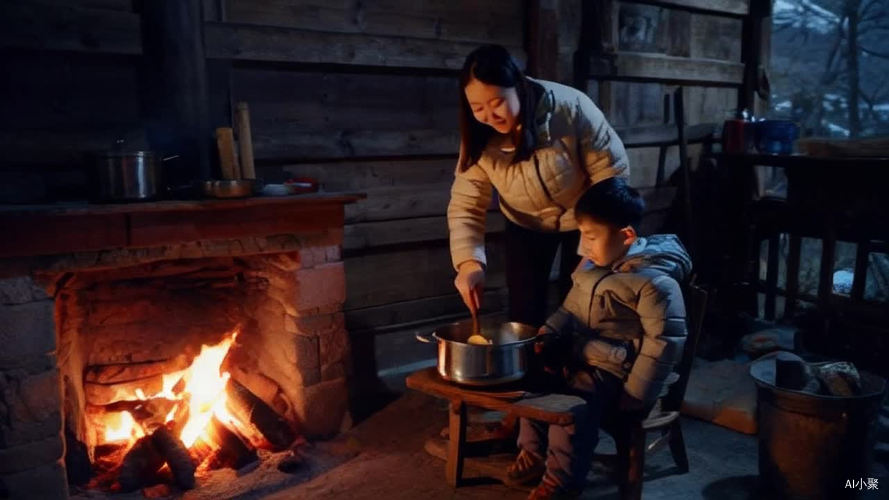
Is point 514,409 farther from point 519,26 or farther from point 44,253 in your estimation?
point 519,26

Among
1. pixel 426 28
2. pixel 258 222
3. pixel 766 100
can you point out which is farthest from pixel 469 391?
pixel 766 100

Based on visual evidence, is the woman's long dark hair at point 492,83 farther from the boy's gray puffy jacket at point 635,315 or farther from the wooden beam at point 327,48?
the wooden beam at point 327,48

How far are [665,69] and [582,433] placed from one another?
4187mm

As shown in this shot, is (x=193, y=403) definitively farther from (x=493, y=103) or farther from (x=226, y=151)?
(x=493, y=103)

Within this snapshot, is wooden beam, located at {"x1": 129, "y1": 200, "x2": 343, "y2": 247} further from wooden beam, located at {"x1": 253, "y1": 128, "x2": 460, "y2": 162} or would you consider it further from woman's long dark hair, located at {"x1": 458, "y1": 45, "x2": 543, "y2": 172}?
woman's long dark hair, located at {"x1": 458, "y1": 45, "x2": 543, "y2": 172}

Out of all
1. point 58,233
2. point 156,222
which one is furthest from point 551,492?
point 58,233

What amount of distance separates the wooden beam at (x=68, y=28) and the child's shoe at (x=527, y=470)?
3.00 m

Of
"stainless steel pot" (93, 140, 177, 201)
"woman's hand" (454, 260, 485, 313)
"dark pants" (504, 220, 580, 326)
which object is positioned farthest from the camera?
"dark pants" (504, 220, 580, 326)

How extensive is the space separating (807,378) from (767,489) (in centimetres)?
64

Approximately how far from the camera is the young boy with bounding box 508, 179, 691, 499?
3143 millimetres

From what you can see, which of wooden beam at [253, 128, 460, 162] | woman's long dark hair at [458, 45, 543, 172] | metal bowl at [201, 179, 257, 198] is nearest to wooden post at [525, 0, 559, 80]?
wooden beam at [253, 128, 460, 162]

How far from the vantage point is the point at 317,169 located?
4.57 m

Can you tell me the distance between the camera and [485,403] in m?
3.19

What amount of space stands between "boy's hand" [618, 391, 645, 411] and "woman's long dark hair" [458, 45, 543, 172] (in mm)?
1207
